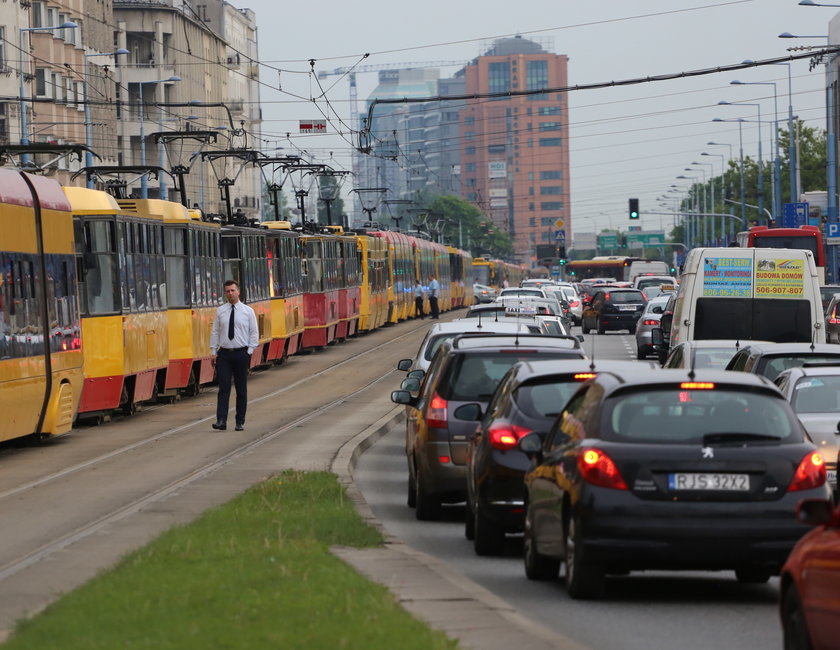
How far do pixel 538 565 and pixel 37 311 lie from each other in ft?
36.0

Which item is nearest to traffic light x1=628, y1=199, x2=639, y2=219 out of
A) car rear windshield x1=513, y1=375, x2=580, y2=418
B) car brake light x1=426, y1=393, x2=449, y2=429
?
car brake light x1=426, y1=393, x2=449, y2=429

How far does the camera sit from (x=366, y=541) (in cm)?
1227

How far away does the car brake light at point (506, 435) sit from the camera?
12.5 metres

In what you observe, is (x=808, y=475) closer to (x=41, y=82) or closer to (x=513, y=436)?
(x=513, y=436)

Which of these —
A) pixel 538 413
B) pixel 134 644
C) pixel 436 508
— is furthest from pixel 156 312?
pixel 134 644

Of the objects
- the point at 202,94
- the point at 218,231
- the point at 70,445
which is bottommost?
the point at 70,445

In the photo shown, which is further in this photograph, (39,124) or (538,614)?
(39,124)

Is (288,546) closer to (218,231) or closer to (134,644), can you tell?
(134,644)

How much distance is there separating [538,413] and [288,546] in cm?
207

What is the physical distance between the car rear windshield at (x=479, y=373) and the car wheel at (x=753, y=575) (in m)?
3.91

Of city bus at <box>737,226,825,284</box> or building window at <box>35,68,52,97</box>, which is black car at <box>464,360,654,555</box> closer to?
city bus at <box>737,226,825,284</box>

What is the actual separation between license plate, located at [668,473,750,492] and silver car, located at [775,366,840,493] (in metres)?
4.49

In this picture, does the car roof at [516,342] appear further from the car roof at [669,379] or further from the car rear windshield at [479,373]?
the car roof at [669,379]

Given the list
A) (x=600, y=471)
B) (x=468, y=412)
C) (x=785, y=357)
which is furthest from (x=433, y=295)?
(x=600, y=471)
